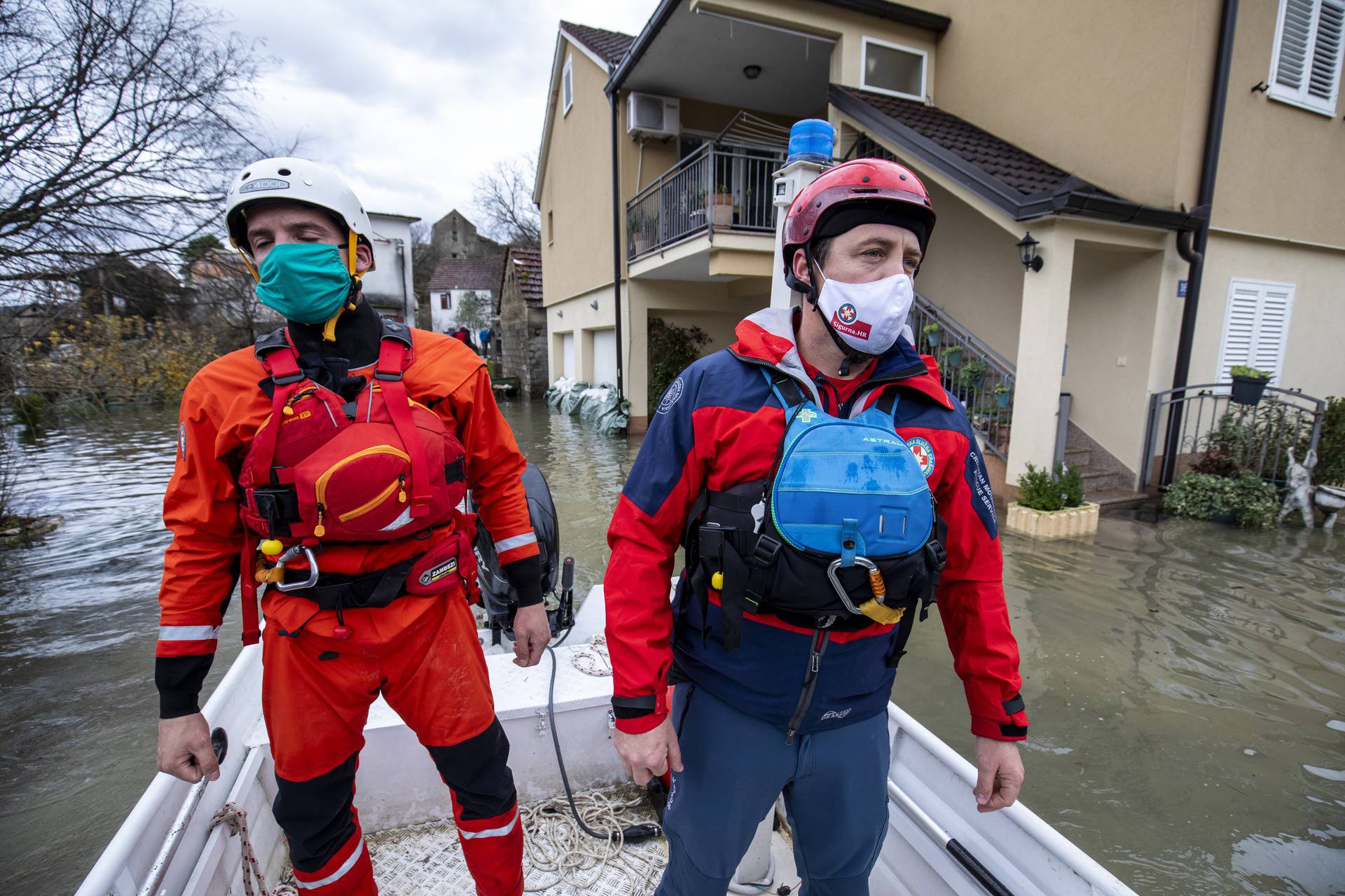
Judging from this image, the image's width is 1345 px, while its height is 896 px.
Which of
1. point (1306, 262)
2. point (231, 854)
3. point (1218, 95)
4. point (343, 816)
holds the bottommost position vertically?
point (231, 854)

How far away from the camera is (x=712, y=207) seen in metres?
8.84

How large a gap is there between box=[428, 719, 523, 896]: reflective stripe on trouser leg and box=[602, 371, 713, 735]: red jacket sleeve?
2.08ft

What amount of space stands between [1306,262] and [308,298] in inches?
437

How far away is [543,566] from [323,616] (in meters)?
1.30

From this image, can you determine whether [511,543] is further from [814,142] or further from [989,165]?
[989,165]

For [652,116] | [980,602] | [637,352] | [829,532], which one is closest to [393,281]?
[637,352]

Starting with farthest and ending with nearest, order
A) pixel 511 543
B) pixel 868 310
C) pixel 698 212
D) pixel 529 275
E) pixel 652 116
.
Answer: pixel 529 275 < pixel 652 116 < pixel 698 212 < pixel 511 543 < pixel 868 310

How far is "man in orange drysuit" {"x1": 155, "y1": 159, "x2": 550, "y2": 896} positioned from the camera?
144 centimetres

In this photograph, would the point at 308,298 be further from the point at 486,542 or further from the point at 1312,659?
the point at 1312,659

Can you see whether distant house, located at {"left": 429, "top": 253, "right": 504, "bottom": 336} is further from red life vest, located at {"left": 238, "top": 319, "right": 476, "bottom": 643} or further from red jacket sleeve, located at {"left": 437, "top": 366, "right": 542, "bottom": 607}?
red life vest, located at {"left": 238, "top": 319, "right": 476, "bottom": 643}

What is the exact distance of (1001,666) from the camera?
136cm

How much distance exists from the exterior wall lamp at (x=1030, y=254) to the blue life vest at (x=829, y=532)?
21.4ft

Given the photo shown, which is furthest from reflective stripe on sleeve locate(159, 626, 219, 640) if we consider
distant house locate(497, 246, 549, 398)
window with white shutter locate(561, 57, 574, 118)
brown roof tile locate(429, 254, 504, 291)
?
brown roof tile locate(429, 254, 504, 291)

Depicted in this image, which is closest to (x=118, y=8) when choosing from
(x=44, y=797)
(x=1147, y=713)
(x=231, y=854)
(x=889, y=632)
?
(x=44, y=797)
